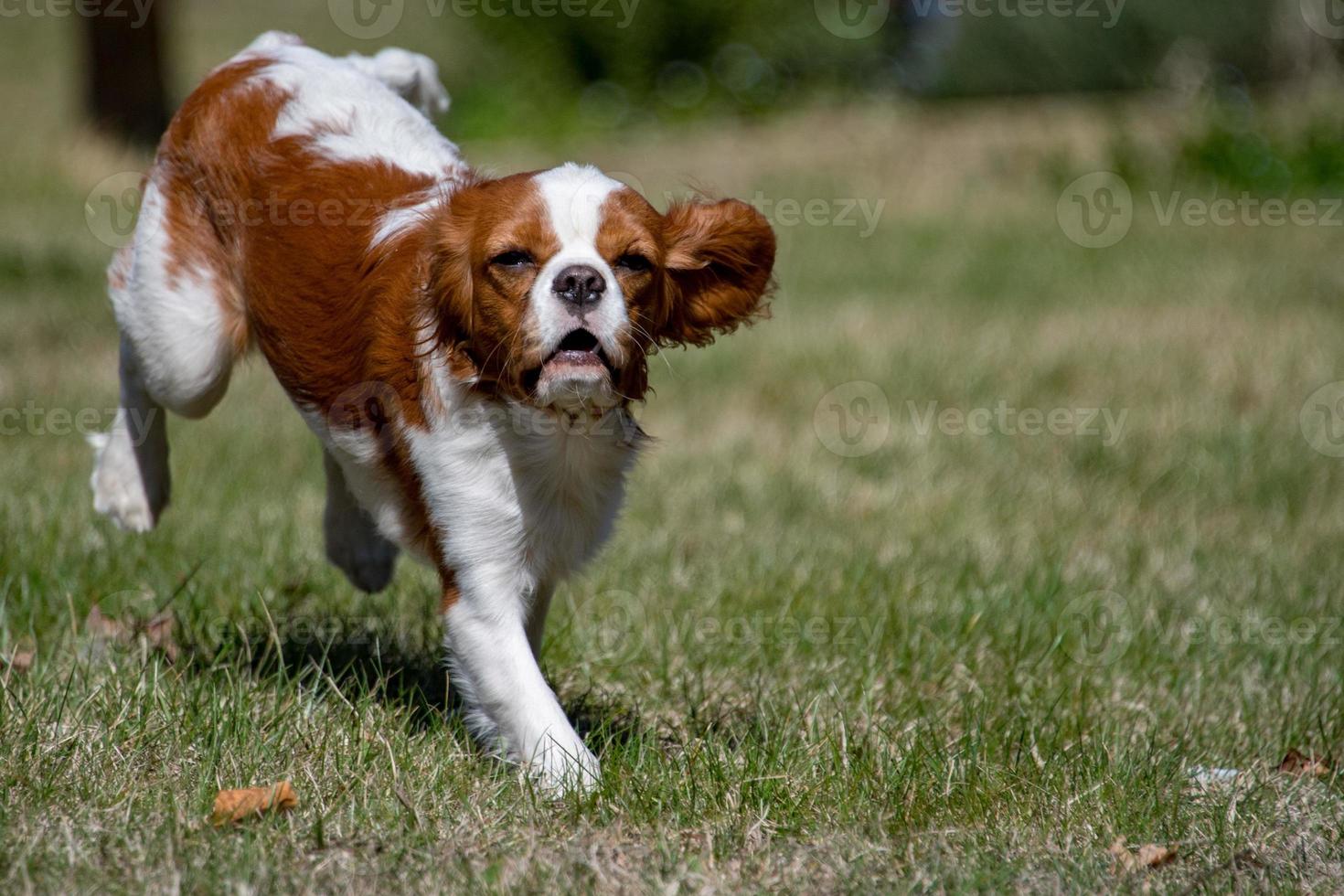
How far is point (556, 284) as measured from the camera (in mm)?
2883

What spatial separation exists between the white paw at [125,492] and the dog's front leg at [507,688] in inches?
52.9

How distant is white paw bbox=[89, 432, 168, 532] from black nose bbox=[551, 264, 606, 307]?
5.91 feet

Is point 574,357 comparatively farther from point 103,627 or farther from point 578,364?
point 103,627

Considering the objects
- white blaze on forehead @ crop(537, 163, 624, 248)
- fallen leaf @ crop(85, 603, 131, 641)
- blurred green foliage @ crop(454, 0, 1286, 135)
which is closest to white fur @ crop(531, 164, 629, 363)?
white blaze on forehead @ crop(537, 163, 624, 248)

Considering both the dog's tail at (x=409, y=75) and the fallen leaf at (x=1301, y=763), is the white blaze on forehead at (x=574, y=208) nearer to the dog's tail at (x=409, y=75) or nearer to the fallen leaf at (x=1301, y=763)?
the dog's tail at (x=409, y=75)

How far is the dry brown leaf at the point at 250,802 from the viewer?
9.02ft

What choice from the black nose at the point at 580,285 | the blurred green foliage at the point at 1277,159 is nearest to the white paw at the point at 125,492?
the black nose at the point at 580,285

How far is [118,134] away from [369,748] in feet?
39.0

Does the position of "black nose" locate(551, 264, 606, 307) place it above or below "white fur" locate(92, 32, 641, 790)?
above

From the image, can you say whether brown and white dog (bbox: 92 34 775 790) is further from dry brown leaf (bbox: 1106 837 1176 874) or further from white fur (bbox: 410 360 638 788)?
dry brown leaf (bbox: 1106 837 1176 874)

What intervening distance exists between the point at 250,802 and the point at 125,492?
1.65 metres

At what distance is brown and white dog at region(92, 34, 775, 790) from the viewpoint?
9.77 feet

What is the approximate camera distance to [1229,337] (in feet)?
25.9

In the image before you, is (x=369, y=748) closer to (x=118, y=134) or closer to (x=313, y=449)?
(x=313, y=449)
